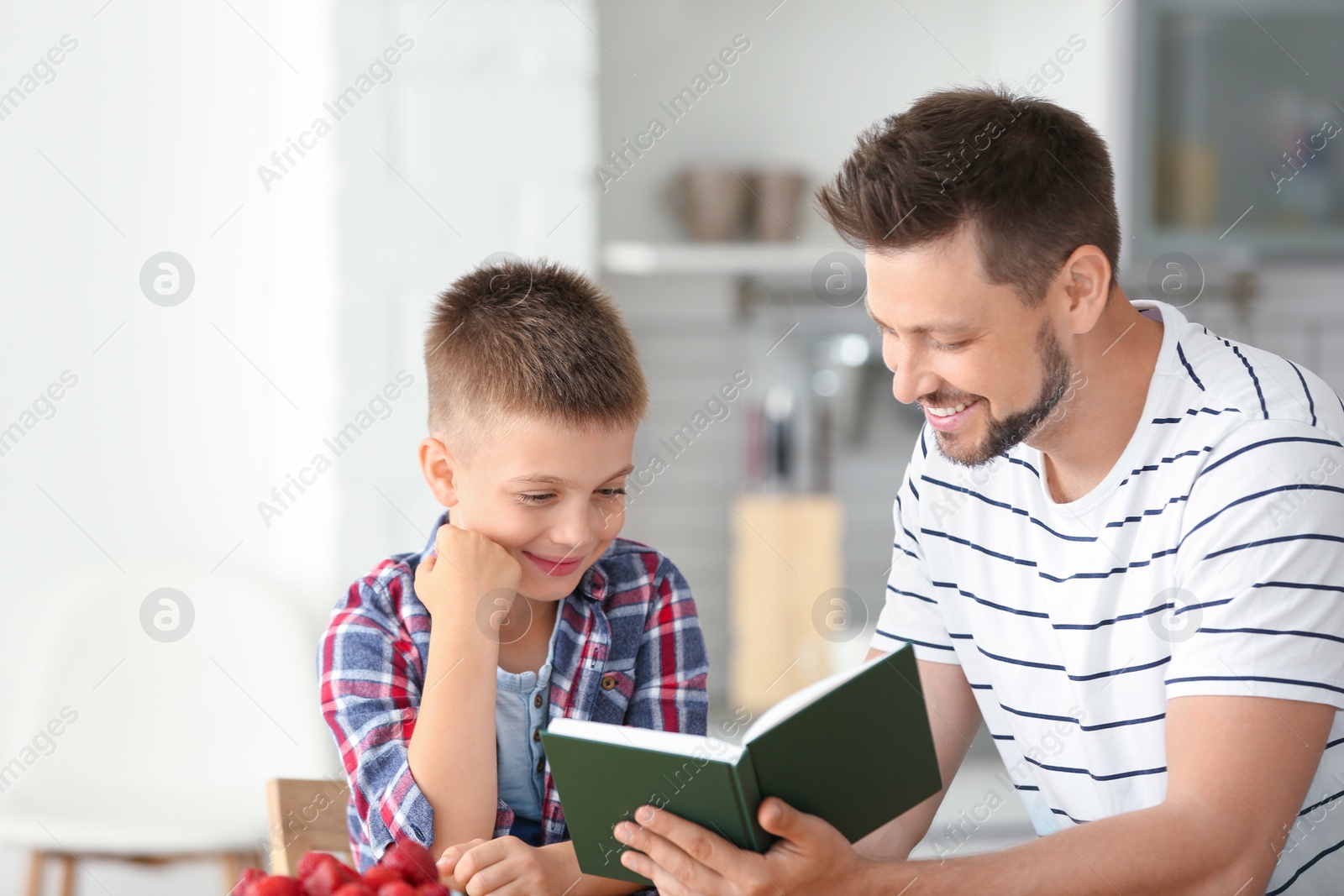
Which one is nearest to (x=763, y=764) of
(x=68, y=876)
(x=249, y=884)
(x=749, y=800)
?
(x=749, y=800)

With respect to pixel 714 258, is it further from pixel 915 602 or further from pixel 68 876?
pixel 68 876

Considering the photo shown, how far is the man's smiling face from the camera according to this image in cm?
116

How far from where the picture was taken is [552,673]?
4.03 ft

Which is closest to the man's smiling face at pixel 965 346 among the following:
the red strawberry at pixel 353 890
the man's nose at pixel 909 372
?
the man's nose at pixel 909 372

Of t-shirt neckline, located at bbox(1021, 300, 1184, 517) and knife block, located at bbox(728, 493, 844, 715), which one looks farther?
knife block, located at bbox(728, 493, 844, 715)

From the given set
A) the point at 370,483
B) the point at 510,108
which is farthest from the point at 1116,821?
the point at 510,108

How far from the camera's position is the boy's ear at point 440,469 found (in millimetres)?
1231

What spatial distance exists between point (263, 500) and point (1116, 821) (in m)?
1.69

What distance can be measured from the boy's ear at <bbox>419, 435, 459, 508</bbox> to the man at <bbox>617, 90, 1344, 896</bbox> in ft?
1.40

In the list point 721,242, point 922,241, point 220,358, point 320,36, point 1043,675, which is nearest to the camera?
point 922,241

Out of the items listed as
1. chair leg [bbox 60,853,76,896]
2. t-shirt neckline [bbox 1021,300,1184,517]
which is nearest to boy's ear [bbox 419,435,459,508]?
t-shirt neckline [bbox 1021,300,1184,517]

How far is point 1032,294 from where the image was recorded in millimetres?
1184

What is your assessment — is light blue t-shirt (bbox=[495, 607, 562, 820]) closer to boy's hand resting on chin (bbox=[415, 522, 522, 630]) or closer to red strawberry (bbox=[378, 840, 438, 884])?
boy's hand resting on chin (bbox=[415, 522, 522, 630])

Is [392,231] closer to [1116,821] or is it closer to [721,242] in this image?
[721,242]
